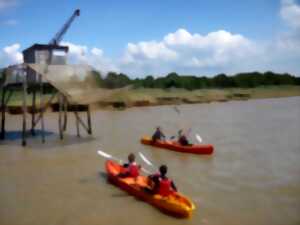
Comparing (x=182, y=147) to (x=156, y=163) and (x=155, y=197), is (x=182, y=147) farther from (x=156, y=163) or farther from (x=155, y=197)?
(x=155, y=197)

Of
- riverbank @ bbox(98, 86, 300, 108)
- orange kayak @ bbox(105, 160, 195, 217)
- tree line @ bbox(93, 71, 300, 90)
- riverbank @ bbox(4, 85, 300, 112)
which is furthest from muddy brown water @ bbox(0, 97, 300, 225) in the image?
tree line @ bbox(93, 71, 300, 90)

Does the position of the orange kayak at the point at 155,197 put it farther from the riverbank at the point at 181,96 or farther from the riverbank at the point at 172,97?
the riverbank at the point at 181,96

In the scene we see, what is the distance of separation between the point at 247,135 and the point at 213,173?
9.37 meters

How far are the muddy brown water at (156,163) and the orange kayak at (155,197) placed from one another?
199mm

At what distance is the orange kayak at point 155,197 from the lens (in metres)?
9.20

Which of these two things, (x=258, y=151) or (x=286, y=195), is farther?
(x=258, y=151)

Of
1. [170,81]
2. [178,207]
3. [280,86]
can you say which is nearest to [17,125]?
[178,207]

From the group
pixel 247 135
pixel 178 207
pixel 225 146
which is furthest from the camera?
pixel 247 135

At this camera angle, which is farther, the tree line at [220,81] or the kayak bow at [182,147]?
the tree line at [220,81]

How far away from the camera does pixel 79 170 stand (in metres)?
14.7

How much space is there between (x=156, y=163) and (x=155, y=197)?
18.8 ft

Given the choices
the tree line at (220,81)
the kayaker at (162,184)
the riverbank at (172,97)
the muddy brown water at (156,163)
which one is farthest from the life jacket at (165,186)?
the tree line at (220,81)

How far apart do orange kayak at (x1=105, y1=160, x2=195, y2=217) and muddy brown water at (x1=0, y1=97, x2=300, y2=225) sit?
199mm

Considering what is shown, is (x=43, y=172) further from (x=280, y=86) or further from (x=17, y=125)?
(x=280, y=86)
